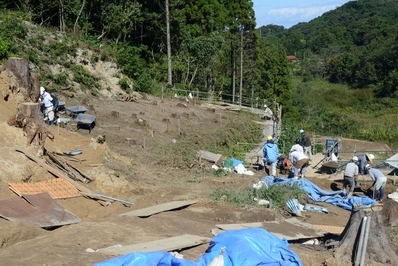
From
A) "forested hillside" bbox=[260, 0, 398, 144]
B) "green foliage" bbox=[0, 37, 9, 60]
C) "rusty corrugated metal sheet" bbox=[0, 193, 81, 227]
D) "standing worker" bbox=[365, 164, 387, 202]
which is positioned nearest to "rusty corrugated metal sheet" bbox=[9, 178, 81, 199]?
"rusty corrugated metal sheet" bbox=[0, 193, 81, 227]

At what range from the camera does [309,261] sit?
31.0 ft

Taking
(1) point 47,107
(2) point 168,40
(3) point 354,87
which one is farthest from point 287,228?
(3) point 354,87

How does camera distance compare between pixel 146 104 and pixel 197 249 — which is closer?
pixel 197 249

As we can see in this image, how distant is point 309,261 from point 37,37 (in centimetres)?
2000

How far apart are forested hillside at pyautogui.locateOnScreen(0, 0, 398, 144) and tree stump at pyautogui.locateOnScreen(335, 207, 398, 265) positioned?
629 inches

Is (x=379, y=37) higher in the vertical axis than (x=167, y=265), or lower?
higher

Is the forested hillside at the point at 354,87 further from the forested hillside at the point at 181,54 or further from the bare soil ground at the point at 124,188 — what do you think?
the bare soil ground at the point at 124,188

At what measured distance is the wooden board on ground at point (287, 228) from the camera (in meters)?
10.7

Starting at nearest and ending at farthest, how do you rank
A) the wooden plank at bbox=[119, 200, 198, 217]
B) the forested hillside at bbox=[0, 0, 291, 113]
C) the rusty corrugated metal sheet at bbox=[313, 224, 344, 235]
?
the wooden plank at bbox=[119, 200, 198, 217], the rusty corrugated metal sheet at bbox=[313, 224, 344, 235], the forested hillside at bbox=[0, 0, 291, 113]

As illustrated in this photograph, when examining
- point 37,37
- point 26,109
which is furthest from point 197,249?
point 37,37

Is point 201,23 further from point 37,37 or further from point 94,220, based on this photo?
point 94,220

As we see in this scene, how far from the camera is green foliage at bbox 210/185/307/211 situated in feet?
42.4

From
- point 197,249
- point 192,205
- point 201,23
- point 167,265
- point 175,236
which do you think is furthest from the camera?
point 201,23

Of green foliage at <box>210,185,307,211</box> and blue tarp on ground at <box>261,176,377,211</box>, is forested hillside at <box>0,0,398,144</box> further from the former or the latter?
green foliage at <box>210,185,307,211</box>
